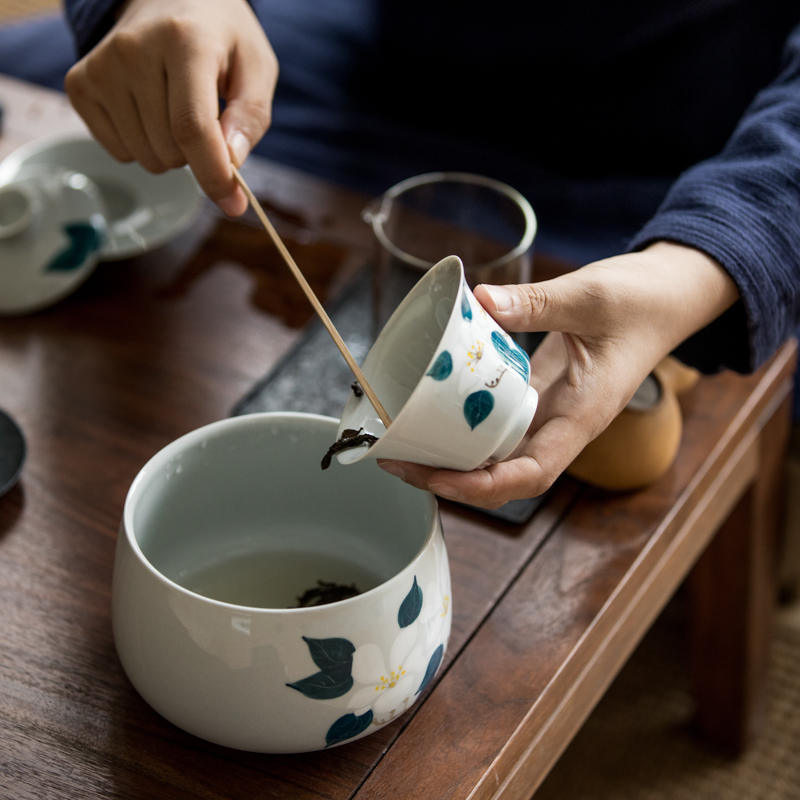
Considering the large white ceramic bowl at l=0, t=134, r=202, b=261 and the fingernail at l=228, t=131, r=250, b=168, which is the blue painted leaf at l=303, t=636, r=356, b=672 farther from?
the large white ceramic bowl at l=0, t=134, r=202, b=261

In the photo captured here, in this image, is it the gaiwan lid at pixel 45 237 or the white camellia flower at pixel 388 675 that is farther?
the gaiwan lid at pixel 45 237

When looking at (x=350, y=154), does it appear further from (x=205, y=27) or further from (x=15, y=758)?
(x=15, y=758)

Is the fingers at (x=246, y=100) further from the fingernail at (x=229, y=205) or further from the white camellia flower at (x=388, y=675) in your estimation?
the white camellia flower at (x=388, y=675)

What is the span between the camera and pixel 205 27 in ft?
2.01

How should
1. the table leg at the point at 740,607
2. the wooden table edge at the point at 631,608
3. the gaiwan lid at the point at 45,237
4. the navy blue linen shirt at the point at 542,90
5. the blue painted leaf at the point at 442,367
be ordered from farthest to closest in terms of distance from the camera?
the navy blue linen shirt at the point at 542,90, the table leg at the point at 740,607, the gaiwan lid at the point at 45,237, the wooden table edge at the point at 631,608, the blue painted leaf at the point at 442,367

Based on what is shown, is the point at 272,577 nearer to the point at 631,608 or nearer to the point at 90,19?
the point at 631,608

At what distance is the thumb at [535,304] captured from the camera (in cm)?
45

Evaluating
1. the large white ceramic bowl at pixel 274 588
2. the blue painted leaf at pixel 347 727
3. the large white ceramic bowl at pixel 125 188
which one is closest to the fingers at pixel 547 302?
the large white ceramic bowl at pixel 274 588

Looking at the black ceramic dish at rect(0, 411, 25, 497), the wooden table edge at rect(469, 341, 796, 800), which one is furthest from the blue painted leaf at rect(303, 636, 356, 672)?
the black ceramic dish at rect(0, 411, 25, 497)

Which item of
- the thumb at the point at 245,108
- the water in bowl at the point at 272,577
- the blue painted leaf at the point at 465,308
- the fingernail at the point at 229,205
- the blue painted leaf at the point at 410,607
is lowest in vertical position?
the water in bowl at the point at 272,577

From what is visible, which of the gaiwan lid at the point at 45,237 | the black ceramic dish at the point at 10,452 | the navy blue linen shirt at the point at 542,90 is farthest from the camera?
the navy blue linen shirt at the point at 542,90

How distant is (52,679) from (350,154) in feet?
2.59

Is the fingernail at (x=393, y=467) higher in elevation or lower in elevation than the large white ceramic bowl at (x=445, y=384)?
lower

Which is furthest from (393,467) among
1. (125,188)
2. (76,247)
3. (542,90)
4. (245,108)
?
(542,90)
